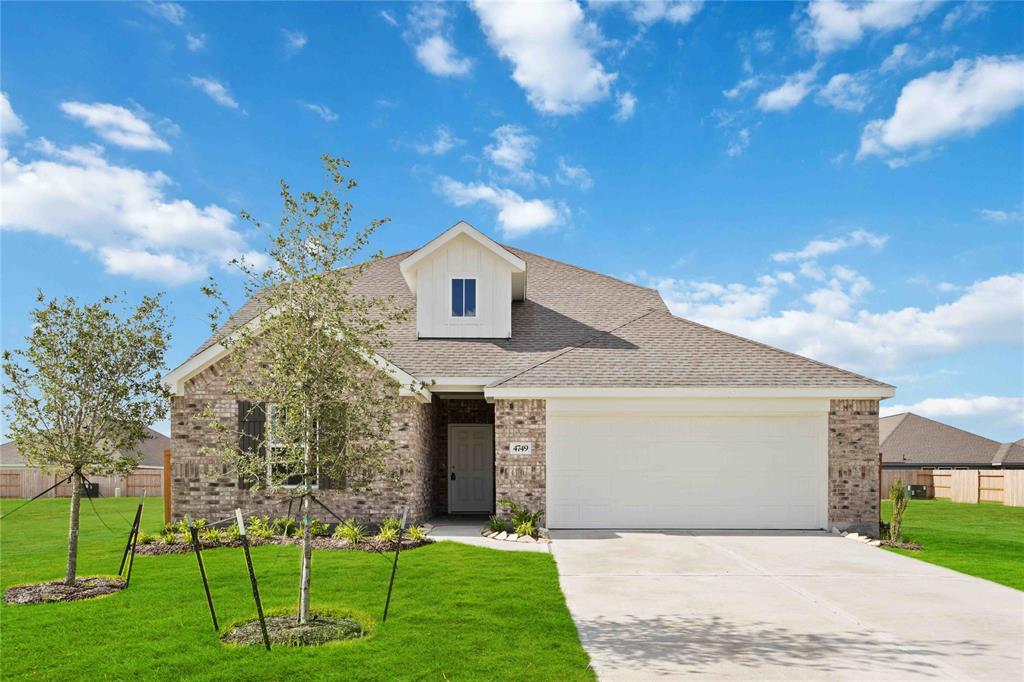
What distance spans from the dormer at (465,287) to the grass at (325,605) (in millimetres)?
6351

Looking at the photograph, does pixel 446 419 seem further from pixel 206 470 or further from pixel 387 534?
pixel 206 470

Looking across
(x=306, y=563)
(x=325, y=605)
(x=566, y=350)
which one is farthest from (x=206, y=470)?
(x=306, y=563)

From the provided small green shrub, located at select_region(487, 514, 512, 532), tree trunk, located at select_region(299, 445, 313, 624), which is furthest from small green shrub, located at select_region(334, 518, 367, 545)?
tree trunk, located at select_region(299, 445, 313, 624)

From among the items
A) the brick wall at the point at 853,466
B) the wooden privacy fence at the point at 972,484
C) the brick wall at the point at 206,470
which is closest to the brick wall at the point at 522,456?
the brick wall at the point at 206,470

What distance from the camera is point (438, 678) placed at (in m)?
6.12

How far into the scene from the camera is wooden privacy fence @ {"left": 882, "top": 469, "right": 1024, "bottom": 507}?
25953 mm

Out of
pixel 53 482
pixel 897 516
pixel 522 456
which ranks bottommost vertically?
pixel 53 482

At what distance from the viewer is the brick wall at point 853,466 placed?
14.8 meters

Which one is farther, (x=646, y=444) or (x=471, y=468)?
(x=471, y=468)

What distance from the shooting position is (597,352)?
16.2m

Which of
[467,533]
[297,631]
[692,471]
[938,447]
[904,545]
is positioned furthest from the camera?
[938,447]

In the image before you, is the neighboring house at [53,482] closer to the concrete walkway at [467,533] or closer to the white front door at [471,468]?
the white front door at [471,468]

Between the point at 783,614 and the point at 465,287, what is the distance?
11312 mm

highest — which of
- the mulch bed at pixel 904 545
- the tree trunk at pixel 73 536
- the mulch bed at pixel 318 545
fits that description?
the tree trunk at pixel 73 536
